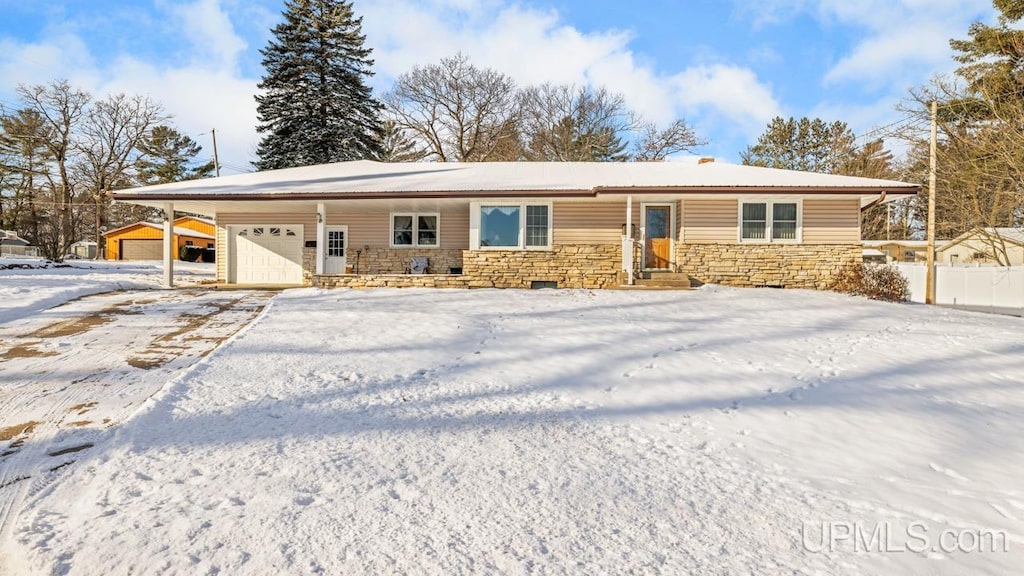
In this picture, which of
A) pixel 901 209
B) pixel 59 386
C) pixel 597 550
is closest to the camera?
pixel 597 550

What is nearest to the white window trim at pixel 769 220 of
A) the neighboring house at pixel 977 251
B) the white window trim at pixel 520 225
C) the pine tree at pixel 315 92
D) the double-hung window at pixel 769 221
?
the double-hung window at pixel 769 221

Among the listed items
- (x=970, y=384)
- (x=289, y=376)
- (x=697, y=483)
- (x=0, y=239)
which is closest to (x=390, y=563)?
(x=697, y=483)

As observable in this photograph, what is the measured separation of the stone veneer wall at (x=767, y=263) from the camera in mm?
11773

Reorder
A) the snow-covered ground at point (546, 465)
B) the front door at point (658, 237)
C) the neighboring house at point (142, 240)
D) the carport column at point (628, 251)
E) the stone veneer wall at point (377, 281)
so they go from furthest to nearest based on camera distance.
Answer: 1. the neighboring house at point (142, 240)
2. the front door at point (658, 237)
3. the carport column at point (628, 251)
4. the stone veneer wall at point (377, 281)
5. the snow-covered ground at point (546, 465)

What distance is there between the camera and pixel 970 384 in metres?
4.68

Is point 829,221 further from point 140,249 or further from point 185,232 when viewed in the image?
point 140,249

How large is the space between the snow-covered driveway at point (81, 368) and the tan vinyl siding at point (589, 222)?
7476 millimetres

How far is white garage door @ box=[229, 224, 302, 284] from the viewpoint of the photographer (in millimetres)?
13992

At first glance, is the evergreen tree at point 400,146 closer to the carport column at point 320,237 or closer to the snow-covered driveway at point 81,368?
the carport column at point 320,237

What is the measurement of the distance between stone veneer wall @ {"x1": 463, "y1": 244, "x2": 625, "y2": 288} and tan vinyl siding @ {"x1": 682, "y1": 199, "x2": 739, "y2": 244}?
2.05 metres

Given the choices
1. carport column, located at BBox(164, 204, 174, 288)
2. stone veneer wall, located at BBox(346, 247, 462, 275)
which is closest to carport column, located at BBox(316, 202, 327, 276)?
stone veneer wall, located at BBox(346, 247, 462, 275)

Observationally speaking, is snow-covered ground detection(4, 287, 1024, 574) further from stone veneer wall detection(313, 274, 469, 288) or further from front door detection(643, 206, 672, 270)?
front door detection(643, 206, 672, 270)

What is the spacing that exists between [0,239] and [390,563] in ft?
133

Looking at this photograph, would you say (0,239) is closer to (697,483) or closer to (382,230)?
(382,230)
